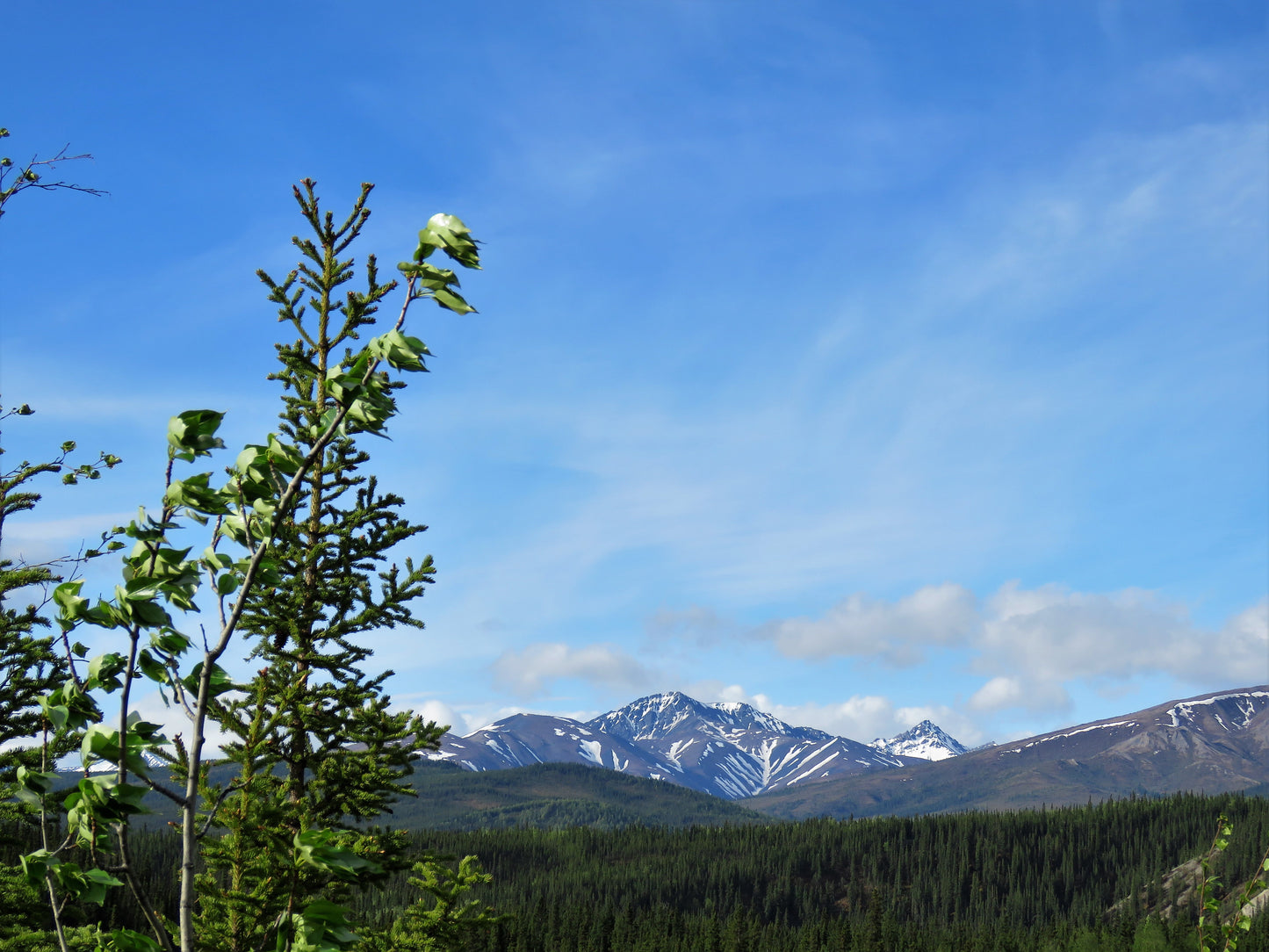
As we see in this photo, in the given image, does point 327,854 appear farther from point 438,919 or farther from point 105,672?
point 438,919

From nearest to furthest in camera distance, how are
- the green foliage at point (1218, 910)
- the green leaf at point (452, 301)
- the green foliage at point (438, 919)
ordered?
the green leaf at point (452, 301)
the green foliage at point (1218, 910)
the green foliage at point (438, 919)

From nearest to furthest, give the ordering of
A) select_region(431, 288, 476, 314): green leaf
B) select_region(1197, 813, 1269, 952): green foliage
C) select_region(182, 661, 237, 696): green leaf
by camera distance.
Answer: select_region(431, 288, 476, 314): green leaf
select_region(182, 661, 237, 696): green leaf
select_region(1197, 813, 1269, 952): green foliage

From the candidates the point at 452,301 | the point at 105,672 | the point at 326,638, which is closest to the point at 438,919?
the point at 326,638

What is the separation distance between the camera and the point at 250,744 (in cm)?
973

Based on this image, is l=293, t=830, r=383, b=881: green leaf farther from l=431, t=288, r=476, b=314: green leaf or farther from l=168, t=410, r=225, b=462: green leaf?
l=431, t=288, r=476, b=314: green leaf

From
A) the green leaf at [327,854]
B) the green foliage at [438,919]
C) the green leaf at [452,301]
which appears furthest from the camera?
the green foliage at [438,919]

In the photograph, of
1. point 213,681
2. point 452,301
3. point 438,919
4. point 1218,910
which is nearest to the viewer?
point 452,301

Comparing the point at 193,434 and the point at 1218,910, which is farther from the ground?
the point at 193,434

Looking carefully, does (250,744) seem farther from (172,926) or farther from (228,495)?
(228,495)

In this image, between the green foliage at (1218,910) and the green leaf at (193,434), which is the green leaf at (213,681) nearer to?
Result: the green leaf at (193,434)

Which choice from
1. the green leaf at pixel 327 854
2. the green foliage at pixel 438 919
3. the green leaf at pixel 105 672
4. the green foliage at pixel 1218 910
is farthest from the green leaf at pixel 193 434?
the green foliage at pixel 438 919

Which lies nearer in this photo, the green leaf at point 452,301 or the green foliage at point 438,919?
the green leaf at point 452,301

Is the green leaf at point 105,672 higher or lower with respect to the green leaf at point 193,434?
lower

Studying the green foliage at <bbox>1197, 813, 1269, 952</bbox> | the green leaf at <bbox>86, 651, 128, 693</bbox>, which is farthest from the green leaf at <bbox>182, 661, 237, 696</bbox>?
the green foliage at <bbox>1197, 813, 1269, 952</bbox>
